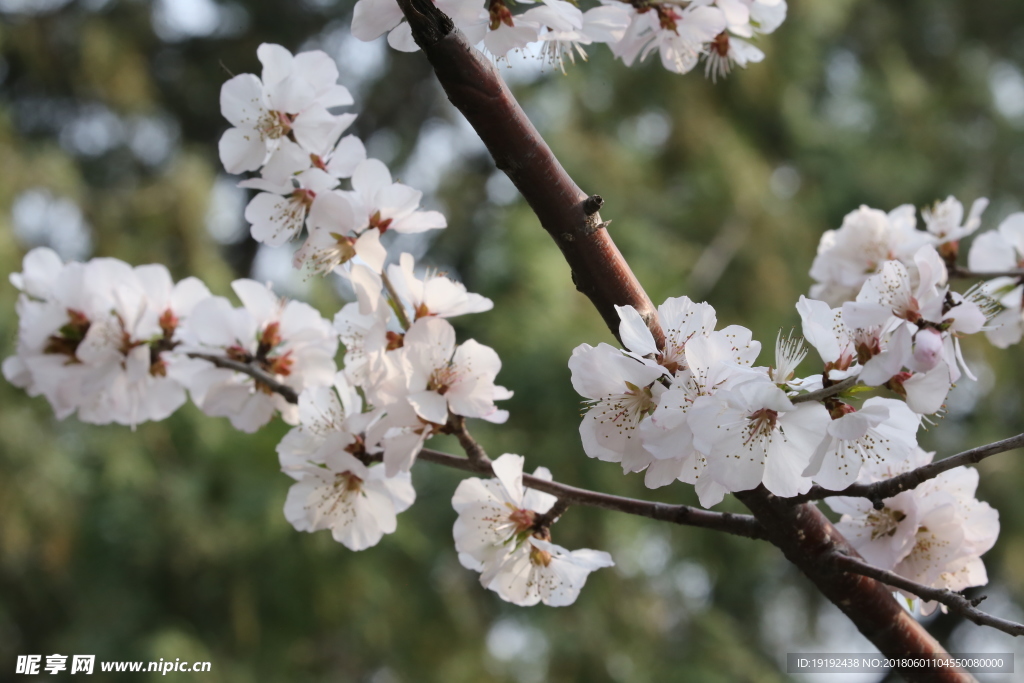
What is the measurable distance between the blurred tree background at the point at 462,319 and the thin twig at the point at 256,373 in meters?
1.22

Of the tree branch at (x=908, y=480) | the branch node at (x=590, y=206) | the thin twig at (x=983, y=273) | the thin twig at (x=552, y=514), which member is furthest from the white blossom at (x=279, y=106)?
the thin twig at (x=983, y=273)

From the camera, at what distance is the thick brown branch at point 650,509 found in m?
0.54

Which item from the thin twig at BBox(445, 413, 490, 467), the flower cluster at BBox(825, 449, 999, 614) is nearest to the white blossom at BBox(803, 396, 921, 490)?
the flower cluster at BBox(825, 449, 999, 614)

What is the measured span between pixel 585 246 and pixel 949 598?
30 centimetres

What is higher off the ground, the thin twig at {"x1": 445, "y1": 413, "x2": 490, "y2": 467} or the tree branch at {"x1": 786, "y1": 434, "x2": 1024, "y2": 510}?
the tree branch at {"x1": 786, "y1": 434, "x2": 1024, "y2": 510}

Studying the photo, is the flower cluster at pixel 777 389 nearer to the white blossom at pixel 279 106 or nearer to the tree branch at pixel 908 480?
the tree branch at pixel 908 480

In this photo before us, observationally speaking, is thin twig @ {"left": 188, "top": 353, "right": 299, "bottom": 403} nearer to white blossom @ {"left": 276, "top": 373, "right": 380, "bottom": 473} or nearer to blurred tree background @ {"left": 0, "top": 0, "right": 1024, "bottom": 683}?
white blossom @ {"left": 276, "top": 373, "right": 380, "bottom": 473}

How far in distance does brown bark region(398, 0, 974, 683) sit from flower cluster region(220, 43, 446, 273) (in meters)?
0.13

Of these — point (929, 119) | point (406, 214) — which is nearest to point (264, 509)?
point (406, 214)

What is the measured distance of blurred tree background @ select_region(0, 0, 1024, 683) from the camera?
2.16 metres

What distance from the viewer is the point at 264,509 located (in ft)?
6.95

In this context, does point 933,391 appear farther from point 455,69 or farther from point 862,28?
point 862,28

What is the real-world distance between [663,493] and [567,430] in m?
0.28

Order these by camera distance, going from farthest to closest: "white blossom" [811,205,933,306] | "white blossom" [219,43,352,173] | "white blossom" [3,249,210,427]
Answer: "white blossom" [811,205,933,306] < "white blossom" [3,249,210,427] < "white blossom" [219,43,352,173]
